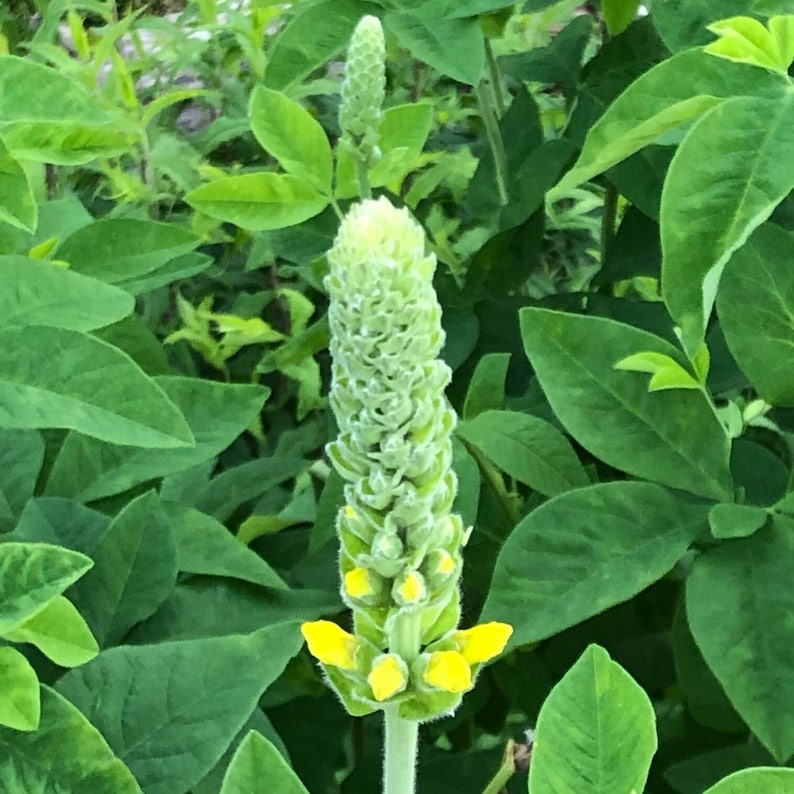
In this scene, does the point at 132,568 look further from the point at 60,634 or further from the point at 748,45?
the point at 748,45

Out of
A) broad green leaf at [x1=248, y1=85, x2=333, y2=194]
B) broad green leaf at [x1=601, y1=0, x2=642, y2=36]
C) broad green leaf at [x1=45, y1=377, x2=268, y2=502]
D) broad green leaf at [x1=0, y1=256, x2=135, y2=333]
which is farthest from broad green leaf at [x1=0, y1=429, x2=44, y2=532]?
broad green leaf at [x1=601, y1=0, x2=642, y2=36]

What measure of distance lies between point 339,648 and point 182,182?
29.6 inches

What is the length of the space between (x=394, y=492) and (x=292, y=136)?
44 cm

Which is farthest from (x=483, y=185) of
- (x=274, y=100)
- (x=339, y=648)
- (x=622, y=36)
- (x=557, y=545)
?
(x=339, y=648)

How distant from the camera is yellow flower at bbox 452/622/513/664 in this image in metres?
0.36

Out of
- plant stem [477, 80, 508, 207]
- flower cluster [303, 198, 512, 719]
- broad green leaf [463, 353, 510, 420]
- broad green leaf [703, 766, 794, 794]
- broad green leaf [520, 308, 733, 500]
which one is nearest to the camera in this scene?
flower cluster [303, 198, 512, 719]

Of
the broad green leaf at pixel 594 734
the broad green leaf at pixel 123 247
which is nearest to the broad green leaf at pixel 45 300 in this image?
the broad green leaf at pixel 123 247

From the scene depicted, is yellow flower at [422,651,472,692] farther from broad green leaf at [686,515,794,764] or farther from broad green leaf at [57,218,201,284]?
broad green leaf at [57,218,201,284]

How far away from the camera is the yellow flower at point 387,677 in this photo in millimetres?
338

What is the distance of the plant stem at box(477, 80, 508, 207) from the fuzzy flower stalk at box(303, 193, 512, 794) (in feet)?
1.78

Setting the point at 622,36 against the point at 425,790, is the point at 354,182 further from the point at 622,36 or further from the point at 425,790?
the point at 425,790

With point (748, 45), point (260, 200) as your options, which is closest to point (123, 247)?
point (260, 200)

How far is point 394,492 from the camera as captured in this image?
0.32 meters

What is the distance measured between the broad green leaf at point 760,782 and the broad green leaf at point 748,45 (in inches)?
14.1
